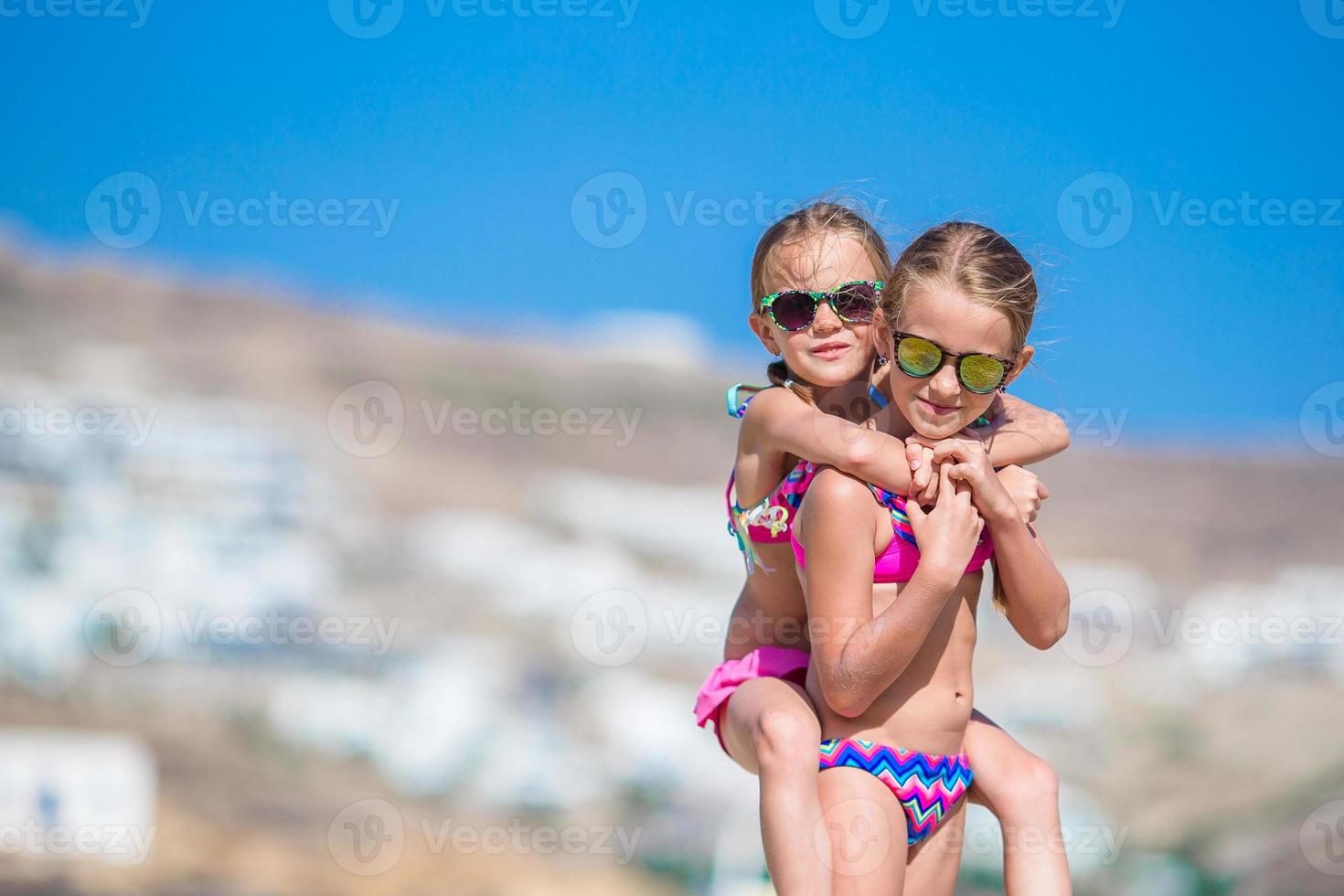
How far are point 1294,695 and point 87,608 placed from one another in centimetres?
2011

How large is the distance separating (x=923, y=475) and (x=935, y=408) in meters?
0.16

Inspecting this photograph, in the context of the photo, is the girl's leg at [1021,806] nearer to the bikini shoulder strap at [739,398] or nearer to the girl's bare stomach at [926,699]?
the girl's bare stomach at [926,699]

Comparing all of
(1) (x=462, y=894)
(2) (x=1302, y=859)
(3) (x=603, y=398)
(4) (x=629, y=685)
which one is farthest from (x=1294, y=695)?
(3) (x=603, y=398)

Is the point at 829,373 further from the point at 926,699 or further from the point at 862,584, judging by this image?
the point at 926,699

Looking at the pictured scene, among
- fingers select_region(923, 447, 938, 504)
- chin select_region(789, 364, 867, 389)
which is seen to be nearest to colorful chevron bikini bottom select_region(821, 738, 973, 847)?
fingers select_region(923, 447, 938, 504)

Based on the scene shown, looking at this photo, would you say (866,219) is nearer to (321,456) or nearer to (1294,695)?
(1294,695)

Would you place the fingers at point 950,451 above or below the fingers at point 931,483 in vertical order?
above

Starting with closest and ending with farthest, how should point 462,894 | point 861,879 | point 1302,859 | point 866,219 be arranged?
point 861,879, point 866,219, point 1302,859, point 462,894

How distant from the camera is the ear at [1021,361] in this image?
2.84 metres

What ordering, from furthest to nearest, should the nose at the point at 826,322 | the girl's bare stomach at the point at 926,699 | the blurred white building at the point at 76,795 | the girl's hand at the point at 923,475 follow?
the blurred white building at the point at 76,795 < the nose at the point at 826,322 < the girl's bare stomach at the point at 926,699 < the girl's hand at the point at 923,475

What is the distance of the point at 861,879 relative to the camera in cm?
274

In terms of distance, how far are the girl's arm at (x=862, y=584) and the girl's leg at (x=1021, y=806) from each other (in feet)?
1.46

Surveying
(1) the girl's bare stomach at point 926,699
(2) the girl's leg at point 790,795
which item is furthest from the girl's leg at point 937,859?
(2) the girl's leg at point 790,795

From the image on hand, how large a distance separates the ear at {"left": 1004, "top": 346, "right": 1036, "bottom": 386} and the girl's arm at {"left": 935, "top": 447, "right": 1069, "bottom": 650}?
0.72 feet
